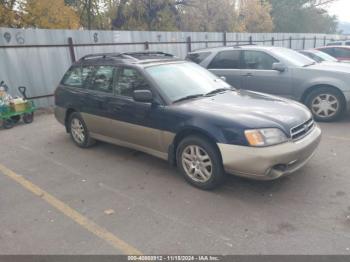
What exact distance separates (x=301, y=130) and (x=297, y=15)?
1623 inches

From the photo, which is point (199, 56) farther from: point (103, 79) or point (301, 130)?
point (301, 130)

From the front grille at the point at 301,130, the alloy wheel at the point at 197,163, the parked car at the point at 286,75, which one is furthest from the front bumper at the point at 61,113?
the front grille at the point at 301,130

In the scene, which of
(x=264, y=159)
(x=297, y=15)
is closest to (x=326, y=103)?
(x=264, y=159)

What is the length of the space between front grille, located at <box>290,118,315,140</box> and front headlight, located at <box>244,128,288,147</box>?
0.22 m

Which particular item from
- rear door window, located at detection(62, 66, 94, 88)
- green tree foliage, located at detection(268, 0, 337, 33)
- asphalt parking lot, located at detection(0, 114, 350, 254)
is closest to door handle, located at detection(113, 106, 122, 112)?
asphalt parking lot, located at detection(0, 114, 350, 254)

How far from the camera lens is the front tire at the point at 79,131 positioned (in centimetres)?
543

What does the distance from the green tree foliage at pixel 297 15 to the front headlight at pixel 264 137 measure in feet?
130

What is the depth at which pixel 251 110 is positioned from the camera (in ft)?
12.1

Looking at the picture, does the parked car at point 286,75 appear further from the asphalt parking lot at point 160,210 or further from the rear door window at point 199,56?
the asphalt parking lot at point 160,210

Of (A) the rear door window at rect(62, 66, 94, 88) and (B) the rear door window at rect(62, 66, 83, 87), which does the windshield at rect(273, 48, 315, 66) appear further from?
(B) the rear door window at rect(62, 66, 83, 87)

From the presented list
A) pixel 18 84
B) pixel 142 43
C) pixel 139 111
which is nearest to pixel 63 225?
pixel 139 111

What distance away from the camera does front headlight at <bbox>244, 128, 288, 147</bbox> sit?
10.8 feet

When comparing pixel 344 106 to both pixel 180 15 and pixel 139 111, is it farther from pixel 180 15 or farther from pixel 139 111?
pixel 180 15

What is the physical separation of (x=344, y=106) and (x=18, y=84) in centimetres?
810
